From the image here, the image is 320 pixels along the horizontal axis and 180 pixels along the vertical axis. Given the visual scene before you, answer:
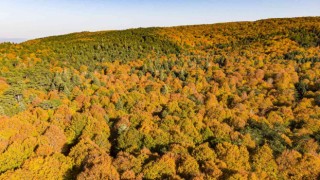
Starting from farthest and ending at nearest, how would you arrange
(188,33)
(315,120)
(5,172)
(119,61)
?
(188,33) < (119,61) < (315,120) < (5,172)

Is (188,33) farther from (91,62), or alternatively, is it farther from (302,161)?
(302,161)

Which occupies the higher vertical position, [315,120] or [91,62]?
[91,62]

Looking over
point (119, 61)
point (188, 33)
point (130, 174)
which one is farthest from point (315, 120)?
point (188, 33)

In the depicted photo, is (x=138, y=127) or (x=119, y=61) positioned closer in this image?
(x=138, y=127)

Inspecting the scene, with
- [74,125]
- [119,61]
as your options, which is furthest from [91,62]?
[74,125]

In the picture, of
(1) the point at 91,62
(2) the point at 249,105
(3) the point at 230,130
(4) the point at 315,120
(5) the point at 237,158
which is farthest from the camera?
(1) the point at 91,62

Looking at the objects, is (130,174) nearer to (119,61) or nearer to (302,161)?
(302,161)
